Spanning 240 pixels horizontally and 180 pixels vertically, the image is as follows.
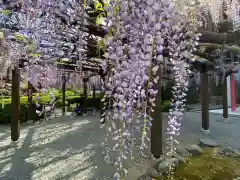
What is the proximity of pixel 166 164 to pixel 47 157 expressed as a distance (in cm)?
200

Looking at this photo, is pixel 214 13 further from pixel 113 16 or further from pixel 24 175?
pixel 24 175

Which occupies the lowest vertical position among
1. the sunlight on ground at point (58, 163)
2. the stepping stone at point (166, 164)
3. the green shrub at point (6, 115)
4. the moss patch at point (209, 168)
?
the moss patch at point (209, 168)

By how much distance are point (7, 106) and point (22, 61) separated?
10.8ft

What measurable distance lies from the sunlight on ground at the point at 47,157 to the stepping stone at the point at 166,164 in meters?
0.99

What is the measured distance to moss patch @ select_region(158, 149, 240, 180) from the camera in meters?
2.45

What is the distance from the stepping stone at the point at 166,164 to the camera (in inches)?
101

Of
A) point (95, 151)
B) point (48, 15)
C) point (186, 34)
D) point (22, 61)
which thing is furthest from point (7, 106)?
point (186, 34)

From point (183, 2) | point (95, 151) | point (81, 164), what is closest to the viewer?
point (183, 2)

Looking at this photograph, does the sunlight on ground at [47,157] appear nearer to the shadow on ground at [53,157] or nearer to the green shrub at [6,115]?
the shadow on ground at [53,157]

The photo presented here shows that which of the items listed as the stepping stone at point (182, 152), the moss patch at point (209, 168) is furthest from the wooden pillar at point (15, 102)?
the stepping stone at point (182, 152)

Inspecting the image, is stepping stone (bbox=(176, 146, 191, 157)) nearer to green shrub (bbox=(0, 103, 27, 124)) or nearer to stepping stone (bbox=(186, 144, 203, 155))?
stepping stone (bbox=(186, 144, 203, 155))

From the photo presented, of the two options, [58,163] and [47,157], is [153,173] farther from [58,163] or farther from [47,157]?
[47,157]

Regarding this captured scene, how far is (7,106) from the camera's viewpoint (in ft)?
20.3

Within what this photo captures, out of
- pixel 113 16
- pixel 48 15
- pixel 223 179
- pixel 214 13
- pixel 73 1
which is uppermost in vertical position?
pixel 214 13
